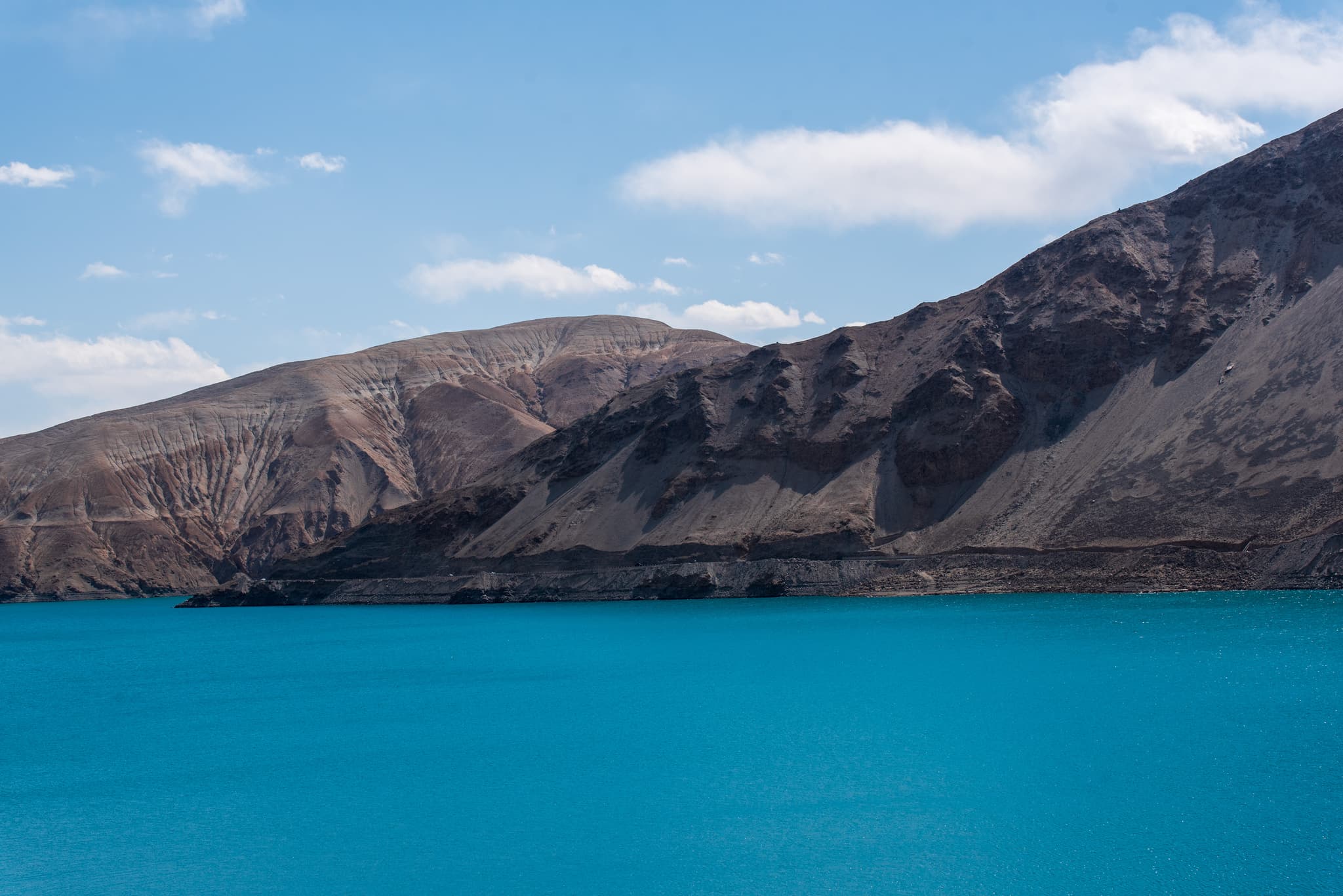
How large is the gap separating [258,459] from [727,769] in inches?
5745

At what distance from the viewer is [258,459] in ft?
522

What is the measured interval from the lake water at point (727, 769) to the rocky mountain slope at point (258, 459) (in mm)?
98297

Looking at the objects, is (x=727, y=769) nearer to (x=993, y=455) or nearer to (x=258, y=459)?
(x=993, y=455)

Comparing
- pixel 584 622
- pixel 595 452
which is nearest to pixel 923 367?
pixel 595 452

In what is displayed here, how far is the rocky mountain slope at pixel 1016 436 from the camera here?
2655 inches

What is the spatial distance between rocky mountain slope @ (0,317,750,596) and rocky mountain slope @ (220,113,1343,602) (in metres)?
37.9

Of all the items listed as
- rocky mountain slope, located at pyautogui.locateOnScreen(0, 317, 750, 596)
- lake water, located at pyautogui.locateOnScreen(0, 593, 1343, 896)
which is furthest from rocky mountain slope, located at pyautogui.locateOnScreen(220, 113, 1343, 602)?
rocky mountain slope, located at pyautogui.locateOnScreen(0, 317, 750, 596)

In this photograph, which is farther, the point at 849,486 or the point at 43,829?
the point at 849,486

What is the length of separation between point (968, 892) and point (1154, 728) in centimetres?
1153

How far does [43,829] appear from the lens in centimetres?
2330

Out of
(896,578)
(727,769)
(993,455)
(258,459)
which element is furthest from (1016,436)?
(258,459)

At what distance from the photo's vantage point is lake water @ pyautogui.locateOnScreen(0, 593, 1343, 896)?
61.2ft

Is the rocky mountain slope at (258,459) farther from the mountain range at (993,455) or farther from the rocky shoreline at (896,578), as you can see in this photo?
the rocky shoreline at (896,578)

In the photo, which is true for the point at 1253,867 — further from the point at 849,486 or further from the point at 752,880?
the point at 849,486
